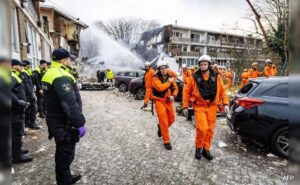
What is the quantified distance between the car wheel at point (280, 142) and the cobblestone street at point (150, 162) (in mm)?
159

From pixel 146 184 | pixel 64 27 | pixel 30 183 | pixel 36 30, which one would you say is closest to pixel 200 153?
pixel 146 184

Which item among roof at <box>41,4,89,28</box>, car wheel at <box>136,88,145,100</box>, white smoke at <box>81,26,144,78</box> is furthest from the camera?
white smoke at <box>81,26,144,78</box>

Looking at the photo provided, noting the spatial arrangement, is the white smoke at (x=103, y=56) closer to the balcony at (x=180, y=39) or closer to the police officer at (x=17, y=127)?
the balcony at (x=180, y=39)

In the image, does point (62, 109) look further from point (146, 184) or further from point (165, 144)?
point (165, 144)

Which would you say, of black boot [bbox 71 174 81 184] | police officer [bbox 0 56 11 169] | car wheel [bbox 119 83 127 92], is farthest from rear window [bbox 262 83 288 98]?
car wheel [bbox 119 83 127 92]

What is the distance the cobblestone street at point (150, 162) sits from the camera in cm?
391

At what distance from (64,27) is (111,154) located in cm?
2715

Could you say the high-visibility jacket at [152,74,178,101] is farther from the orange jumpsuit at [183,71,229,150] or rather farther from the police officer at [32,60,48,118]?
the police officer at [32,60,48,118]

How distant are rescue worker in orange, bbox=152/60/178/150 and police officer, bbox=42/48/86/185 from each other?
2275 millimetres

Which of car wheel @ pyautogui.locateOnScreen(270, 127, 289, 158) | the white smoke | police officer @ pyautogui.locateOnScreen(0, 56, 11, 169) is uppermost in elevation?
the white smoke

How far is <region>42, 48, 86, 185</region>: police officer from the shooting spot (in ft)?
10.3

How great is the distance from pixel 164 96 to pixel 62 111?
2582 mm

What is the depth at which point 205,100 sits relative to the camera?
4.66 m

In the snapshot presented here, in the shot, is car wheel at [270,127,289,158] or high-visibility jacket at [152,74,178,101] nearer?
car wheel at [270,127,289,158]
